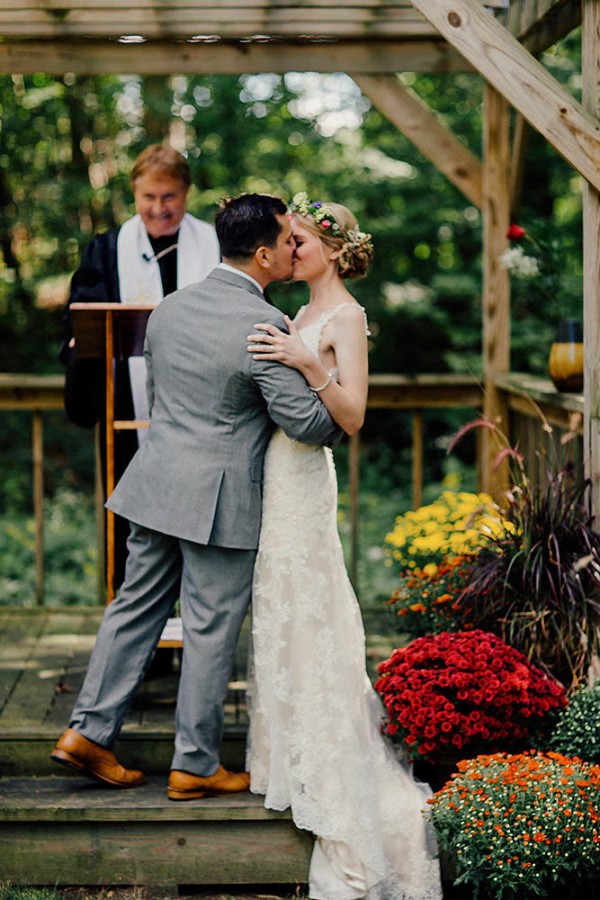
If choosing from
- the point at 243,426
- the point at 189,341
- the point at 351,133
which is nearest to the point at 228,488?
the point at 243,426

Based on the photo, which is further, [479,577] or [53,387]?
[53,387]

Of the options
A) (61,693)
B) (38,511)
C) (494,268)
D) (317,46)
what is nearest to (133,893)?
(61,693)

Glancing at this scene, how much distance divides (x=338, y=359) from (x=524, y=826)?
135 centimetres

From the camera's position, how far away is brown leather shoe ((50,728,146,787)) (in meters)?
3.47

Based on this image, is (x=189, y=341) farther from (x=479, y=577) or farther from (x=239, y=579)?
(x=479, y=577)

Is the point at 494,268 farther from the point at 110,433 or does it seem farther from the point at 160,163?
the point at 110,433

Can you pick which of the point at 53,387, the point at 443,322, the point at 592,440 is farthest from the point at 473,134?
the point at 592,440

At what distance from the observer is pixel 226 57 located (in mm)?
5184

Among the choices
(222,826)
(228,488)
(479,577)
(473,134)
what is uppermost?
(473,134)

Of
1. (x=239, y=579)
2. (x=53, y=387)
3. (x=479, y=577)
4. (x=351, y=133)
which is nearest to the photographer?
(x=239, y=579)

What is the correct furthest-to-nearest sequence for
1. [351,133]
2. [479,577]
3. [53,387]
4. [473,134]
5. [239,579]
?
[351,133] < [473,134] < [53,387] < [479,577] < [239,579]

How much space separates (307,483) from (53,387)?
235 cm

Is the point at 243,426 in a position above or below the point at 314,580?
above

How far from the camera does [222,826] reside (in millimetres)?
3529
